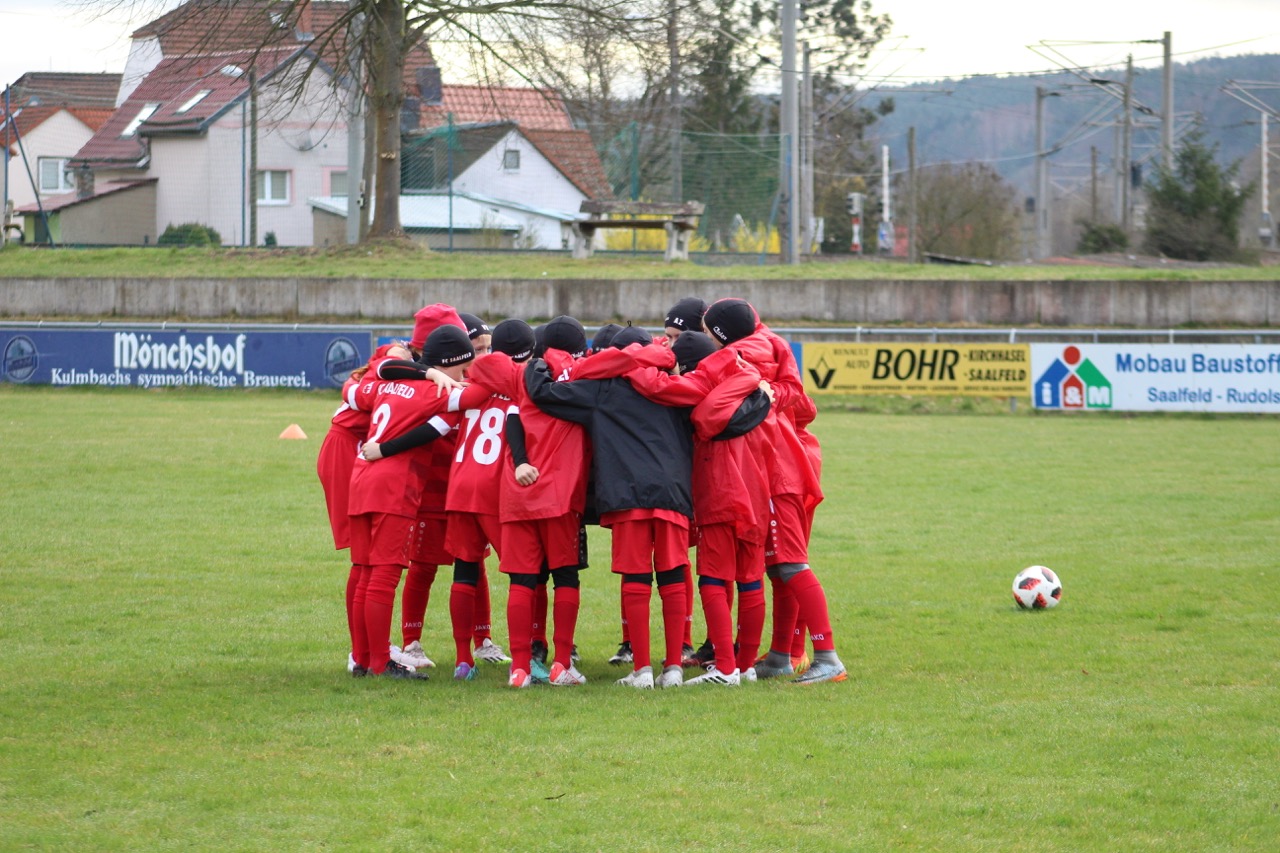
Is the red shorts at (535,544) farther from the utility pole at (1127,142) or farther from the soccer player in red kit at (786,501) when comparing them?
the utility pole at (1127,142)

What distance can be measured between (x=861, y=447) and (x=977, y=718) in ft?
41.6

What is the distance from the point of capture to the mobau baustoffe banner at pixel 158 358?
25.4 m

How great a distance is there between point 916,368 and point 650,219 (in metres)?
8.44

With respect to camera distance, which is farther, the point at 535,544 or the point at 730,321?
the point at 730,321

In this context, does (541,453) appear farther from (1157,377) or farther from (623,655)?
(1157,377)

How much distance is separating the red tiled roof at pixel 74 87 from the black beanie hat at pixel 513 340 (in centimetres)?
6124

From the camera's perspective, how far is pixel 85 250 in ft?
106

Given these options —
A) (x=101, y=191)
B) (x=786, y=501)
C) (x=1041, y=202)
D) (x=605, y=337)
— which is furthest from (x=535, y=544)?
(x=101, y=191)

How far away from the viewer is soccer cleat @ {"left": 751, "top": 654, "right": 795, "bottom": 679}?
24.2 feet

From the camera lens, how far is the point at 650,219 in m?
30.0

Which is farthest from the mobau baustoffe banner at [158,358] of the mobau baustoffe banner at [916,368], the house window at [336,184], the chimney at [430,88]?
the house window at [336,184]

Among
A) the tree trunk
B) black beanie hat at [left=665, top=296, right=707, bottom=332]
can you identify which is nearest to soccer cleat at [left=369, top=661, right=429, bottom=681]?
black beanie hat at [left=665, top=296, right=707, bottom=332]

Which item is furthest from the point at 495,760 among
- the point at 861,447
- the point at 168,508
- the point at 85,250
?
the point at 85,250

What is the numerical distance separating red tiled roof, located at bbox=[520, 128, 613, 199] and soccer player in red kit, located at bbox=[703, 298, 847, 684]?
25.0m
